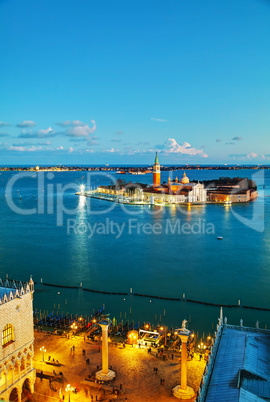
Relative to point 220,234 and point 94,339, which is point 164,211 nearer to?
point 220,234

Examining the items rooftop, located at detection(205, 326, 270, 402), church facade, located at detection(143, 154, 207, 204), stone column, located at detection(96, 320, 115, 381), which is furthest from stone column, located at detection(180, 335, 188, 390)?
church facade, located at detection(143, 154, 207, 204)

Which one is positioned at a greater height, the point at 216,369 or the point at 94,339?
the point at 216,369

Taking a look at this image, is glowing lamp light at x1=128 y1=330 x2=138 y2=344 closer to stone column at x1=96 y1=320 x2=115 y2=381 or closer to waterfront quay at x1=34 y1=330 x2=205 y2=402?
Result: waterfront quay at x1=34 y1=330 x2=205 y2=402

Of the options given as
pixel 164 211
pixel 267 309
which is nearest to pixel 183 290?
pixel 267 309

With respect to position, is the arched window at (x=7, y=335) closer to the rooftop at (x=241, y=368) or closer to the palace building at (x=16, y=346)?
the palace building at (x=16, y=346)

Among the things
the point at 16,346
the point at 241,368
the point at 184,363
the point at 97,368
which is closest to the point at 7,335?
the point at 16,346

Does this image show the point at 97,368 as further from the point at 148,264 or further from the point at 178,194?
the point at 178,194
